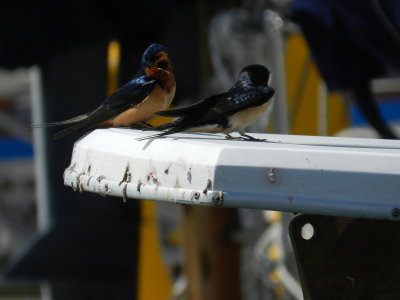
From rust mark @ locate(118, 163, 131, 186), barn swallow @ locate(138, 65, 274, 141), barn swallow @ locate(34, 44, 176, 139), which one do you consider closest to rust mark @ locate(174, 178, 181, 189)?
rust mark @ locate(118, 163, 131, 186)

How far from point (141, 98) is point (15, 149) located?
914 centimetres

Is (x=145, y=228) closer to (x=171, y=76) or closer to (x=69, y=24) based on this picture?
(x=69, y=24)

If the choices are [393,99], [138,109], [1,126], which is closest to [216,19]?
[138,109]

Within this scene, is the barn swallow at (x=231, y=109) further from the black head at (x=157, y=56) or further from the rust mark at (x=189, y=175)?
the rust mark at (x=189, y=175)

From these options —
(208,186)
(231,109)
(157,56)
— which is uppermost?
(157,56)

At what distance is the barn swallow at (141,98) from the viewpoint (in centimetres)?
210

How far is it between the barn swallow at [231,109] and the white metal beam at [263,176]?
122 millimetres

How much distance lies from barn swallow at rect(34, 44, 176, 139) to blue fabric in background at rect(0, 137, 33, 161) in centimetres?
892

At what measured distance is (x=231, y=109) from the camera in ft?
6.57

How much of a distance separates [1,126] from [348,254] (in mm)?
8776

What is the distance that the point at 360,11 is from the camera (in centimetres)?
398

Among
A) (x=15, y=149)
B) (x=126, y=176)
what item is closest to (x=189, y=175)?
(x=126, y=176)

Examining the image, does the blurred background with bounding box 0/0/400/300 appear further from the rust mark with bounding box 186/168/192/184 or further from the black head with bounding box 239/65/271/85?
the rust mark with bounding box 186/168/192/184

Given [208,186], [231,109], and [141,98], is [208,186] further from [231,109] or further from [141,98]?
[141,98]
